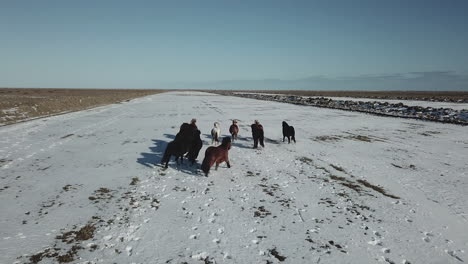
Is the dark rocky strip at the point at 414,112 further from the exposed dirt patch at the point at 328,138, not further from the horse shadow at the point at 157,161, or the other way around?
the horse shadow at the point at 157,161

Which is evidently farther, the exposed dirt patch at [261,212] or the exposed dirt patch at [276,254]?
the exposed dirt patch at [261,212]

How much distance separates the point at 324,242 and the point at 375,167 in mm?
6160

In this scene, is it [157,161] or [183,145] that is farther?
[157,161]

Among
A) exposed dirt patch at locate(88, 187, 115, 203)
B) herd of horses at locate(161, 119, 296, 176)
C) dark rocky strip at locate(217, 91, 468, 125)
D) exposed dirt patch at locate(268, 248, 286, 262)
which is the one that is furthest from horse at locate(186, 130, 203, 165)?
dark rocky strip at locate(217, 91, 468, 125)

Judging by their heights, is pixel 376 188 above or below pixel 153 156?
below

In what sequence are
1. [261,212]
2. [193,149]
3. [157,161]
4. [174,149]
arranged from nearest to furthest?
[261,212] < [174,149] < [193,149] < [157,161]

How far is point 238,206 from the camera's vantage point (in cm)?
675

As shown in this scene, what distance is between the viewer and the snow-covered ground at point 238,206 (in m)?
4.88

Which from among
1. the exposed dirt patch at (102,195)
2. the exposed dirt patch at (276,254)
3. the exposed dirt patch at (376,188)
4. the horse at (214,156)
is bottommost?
the exposed dirt patch at (276,254)

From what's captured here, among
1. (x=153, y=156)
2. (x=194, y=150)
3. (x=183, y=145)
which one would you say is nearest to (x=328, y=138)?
(x=194, y=150)

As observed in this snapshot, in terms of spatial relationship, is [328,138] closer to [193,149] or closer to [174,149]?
[193,149]

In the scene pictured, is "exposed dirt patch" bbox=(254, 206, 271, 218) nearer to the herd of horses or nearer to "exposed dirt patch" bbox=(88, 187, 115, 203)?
the herd of horses

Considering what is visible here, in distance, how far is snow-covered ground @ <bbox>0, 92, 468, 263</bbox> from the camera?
4883 mm

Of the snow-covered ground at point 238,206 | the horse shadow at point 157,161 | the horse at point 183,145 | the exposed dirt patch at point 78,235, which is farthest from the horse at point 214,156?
the exposed dirt patch at point 78,235
